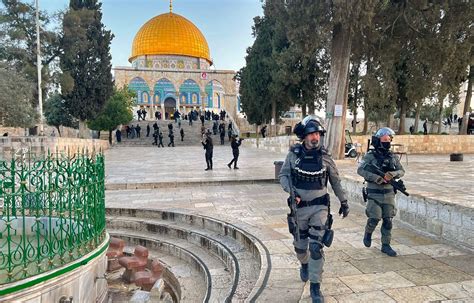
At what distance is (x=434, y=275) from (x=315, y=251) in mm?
1508

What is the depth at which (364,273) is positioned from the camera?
3828 millimetres

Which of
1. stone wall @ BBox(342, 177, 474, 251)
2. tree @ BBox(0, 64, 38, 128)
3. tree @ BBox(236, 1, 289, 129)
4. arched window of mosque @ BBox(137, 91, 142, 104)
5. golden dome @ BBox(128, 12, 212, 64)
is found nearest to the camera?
stone wall @ BBox(342, 177, 474, 251)

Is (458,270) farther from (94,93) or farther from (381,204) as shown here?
(94,93)

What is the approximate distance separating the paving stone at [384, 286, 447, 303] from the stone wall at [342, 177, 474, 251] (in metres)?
1.62

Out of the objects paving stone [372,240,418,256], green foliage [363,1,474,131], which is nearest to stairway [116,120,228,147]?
green foliage [363,1,474,131]

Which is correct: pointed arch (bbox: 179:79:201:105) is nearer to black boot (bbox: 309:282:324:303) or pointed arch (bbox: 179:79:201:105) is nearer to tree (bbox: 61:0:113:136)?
tree (bbox: 61:0:113:136)

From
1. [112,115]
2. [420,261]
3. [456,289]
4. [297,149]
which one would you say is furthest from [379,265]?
[112,115]

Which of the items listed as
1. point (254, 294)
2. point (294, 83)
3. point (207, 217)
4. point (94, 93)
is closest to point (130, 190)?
point (207, 217)

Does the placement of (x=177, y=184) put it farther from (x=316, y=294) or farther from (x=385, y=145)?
(x=316, y=294)

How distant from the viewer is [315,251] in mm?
3242

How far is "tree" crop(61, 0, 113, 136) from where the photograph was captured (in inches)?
1019

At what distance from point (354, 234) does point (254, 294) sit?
2505 mm

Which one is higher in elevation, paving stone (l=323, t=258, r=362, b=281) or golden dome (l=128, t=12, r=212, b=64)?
golden dome (l=128, t=12, r=212, b=64)

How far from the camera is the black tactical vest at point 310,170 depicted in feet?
11.1
